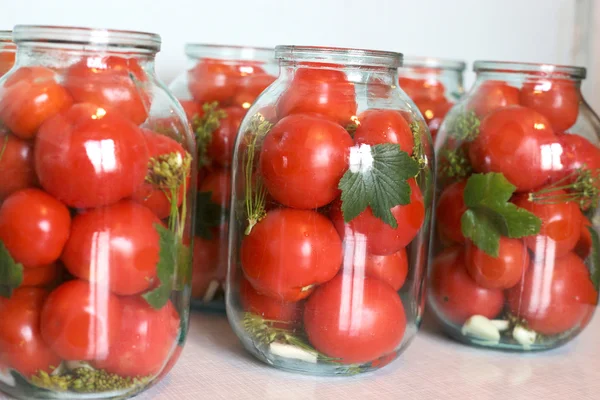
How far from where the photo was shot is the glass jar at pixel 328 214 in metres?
0.72

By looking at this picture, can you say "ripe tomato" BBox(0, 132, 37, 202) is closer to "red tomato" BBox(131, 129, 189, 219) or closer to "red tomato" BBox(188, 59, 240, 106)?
"red tomato" BBox(131, 129, 189, 219)

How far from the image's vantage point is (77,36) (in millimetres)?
652

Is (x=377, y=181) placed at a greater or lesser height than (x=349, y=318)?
greater

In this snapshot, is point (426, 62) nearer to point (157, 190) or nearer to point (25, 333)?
point (157, 190)

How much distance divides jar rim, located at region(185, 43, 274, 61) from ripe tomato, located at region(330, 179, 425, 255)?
323mm

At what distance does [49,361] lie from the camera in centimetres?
63

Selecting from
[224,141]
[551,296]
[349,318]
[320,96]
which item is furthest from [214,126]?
[551,296]

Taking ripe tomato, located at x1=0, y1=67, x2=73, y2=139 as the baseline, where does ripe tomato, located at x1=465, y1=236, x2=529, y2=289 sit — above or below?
below

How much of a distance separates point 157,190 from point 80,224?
0.08 metres

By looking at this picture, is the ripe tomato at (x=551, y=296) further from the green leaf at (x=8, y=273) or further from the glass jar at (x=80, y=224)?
the green leaf at (x=8, y=273)

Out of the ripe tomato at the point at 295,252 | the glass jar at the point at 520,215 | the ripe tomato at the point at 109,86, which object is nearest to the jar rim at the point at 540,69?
the glass jar at the point at 520,215

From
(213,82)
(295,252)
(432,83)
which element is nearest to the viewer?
(295,252)

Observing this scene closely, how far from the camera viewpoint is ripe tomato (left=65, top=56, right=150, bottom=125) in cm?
66

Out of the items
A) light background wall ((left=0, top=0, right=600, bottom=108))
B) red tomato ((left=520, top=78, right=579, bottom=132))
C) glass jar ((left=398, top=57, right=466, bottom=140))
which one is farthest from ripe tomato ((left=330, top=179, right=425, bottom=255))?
light background wall ((left=0, top=0, right=600, bottom=108))
